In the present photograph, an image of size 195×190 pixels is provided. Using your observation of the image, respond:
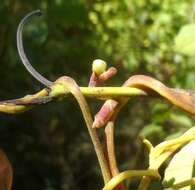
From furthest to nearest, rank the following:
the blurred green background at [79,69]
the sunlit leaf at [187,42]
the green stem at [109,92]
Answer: the blurred green background at [79,69]
the sunlit leaf at [187,42]
the green stem at [109,92]

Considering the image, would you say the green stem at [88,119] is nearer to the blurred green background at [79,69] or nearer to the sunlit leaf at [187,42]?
the sunlit leaf at [187,42]

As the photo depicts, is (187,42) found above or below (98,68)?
below

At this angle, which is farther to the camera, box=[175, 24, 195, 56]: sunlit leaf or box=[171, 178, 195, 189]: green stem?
box=[175, 24, 195, 56]: sunlit leaf

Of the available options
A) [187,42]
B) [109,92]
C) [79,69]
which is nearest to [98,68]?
[109,92]

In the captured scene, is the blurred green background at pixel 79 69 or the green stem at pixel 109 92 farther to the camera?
the blurred green background at pixel 79 69

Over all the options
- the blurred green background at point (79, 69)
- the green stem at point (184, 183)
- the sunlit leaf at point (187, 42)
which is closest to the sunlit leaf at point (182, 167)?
the green stem at point (184, 183)

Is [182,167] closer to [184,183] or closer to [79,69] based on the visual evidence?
[184,183]

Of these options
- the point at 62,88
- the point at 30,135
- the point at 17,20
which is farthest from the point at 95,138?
the point at 30,135

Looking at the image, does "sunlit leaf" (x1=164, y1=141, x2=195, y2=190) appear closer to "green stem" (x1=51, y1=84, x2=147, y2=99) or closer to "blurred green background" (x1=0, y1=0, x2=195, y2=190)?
"green stem" (x1=51, y1=84, x2=147, y2=99)

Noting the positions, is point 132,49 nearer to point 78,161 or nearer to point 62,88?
point 78,161

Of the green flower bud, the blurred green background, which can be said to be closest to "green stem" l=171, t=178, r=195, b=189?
the green flower bud
